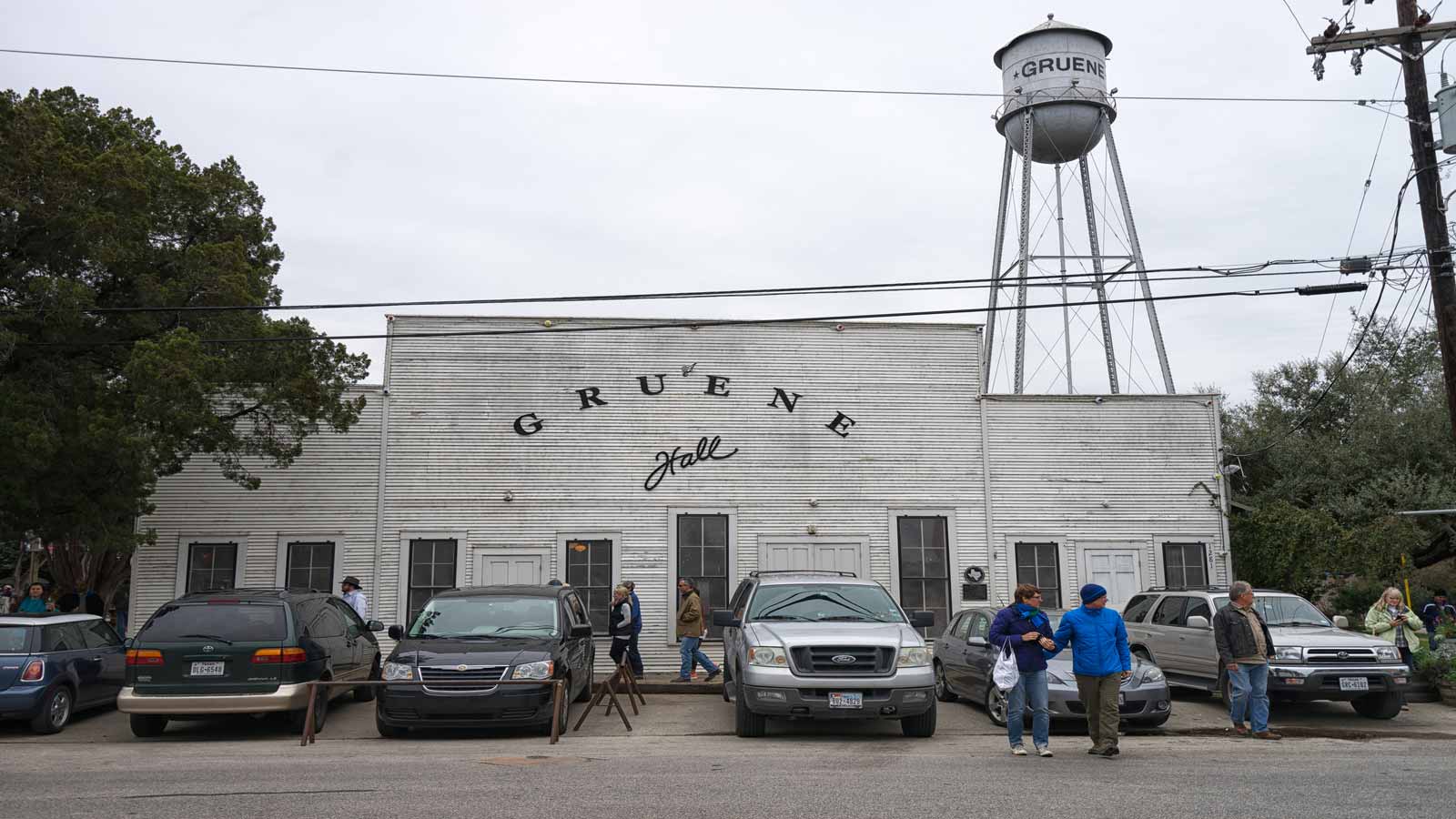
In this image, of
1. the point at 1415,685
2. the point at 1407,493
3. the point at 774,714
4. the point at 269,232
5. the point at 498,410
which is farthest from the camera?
the point at 1407,493

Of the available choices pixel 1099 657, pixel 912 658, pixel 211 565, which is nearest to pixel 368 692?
pixel 211 565

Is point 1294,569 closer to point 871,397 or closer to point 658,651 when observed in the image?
point 871,397

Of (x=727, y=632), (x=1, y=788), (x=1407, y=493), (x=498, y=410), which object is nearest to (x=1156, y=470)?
(x=1407, y=493)

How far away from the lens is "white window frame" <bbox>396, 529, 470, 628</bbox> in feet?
62.2

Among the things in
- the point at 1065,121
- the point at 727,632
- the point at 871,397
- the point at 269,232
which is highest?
the point at 1065,121

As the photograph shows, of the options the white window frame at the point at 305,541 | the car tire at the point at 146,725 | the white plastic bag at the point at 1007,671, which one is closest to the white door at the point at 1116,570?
the white plastic bag at the point at 1007,671

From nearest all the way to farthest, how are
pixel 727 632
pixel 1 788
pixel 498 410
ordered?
pixel 1 788 → pixel 727 632 → pixel 498 410

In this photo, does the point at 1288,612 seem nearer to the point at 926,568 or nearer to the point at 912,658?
Answer: the point at 912,658

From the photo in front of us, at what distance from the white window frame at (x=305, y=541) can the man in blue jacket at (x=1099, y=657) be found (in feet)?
42.2

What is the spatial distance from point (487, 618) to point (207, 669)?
2944 mm

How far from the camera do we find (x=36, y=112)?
14.8m

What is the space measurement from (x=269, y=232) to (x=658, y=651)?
9.42 m

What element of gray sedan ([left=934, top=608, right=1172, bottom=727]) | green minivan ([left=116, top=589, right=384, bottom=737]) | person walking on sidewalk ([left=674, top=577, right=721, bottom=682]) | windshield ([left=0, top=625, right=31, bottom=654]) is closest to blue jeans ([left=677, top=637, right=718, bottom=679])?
person walking on sidewalk ([left=674, top=577, right=721, bottom=682])

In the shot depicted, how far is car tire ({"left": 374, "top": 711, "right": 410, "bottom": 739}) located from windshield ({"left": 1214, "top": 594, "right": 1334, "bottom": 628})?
32.8 ft
